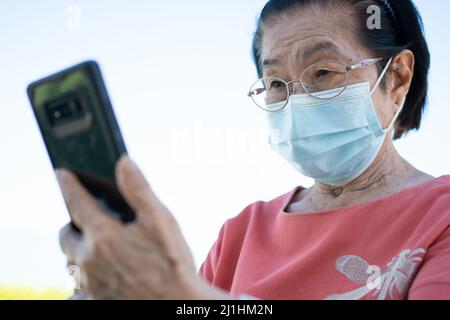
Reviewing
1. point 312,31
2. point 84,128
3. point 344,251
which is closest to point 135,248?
point 84,128

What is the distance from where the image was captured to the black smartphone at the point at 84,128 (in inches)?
30.6

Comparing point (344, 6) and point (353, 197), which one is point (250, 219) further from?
point (344, 6)

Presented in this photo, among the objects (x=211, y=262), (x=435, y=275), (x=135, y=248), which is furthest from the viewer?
(x=211, y=262)

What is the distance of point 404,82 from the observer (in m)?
1.76

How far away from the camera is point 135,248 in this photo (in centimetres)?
73

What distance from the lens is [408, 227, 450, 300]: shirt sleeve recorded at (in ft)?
3.51

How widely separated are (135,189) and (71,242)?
0.46 feet

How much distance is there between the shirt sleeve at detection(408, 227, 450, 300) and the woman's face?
572 mm

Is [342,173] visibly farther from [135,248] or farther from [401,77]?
[135,248]

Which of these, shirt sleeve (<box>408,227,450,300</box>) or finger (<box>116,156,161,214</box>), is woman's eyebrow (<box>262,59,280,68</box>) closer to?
shirt sleeve (<box>408,227,450,300</box>)

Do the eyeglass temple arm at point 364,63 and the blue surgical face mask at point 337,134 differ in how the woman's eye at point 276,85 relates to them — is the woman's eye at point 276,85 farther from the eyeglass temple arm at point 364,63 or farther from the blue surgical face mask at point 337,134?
the eyeglass temple arm at point 364,63

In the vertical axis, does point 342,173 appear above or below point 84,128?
below

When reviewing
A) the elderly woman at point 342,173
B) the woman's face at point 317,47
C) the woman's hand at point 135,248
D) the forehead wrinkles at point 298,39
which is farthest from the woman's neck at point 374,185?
the woman's hand at point 135,248
